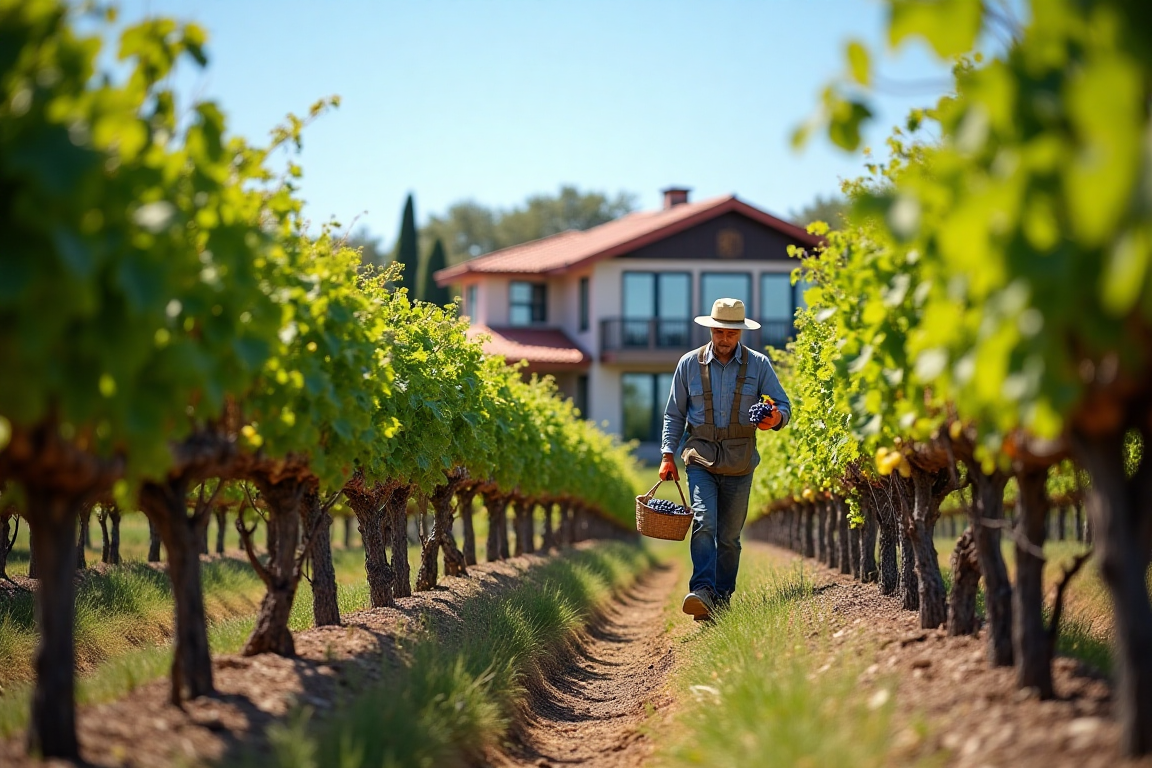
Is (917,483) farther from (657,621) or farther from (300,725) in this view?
(657,621)

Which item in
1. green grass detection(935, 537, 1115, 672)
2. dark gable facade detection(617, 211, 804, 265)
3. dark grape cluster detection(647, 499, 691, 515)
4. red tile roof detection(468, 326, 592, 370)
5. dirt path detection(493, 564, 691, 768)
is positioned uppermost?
dark gable facade detection(617, 211, 804, 265)

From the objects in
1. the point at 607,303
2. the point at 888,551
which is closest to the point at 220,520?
the point at 888,551

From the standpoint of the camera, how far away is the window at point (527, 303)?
4066 cm

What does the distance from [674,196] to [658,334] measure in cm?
907

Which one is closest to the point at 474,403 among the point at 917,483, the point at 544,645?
the point at 544,645

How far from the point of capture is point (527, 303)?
40906 mm

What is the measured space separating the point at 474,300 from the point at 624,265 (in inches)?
247

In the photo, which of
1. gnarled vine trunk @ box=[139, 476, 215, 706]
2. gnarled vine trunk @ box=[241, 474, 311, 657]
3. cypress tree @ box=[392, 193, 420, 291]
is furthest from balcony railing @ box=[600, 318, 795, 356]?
gnarled vine trunk @ box=[139, 476, 215, 706]

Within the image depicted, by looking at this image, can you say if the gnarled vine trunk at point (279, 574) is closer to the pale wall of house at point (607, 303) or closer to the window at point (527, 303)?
the pale wall of house at point (607, 303)

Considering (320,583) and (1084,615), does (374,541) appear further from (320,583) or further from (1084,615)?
(1084,615)

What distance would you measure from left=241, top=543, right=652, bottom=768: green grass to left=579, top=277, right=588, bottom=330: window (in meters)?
28.3

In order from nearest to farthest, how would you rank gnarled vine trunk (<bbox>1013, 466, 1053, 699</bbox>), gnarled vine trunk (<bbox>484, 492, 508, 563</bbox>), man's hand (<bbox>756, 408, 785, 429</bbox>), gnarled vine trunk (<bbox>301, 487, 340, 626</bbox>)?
gnarled vine trunk (<bbox>1013, 466, 1053, 699</bbox>), gnarled vine trunk (<bbox>301, 487, 340, 626</bbox>), man's hand (<bbox>756, 408, 785, 429</bbox>), gnarled vine trunk (<bbox>484, 492, 508, 563</bbox>)

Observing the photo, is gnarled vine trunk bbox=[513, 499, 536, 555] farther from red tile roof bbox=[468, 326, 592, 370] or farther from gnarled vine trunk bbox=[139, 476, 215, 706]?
gnarled vine trunk bbox=[139, 476, 215, 706]

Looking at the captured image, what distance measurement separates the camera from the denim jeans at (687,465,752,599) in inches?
374
